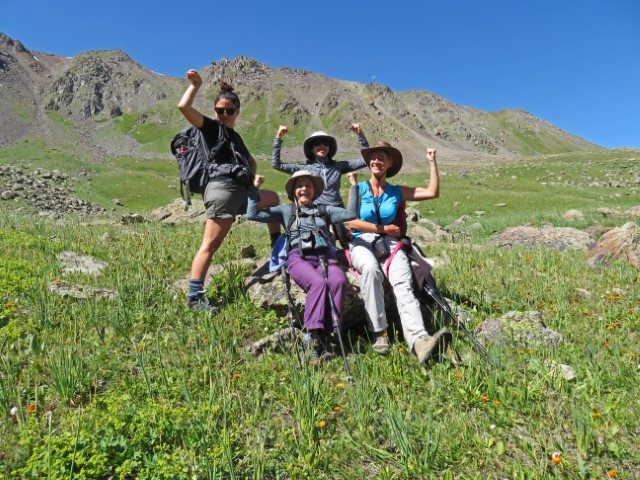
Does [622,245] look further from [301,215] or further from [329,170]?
[301,215]

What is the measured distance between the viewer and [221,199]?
512cm

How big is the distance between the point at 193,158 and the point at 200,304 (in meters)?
2.11

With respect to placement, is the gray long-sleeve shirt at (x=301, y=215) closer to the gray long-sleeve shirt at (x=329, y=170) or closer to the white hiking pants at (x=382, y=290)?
the white hiking pants at (x=382, y=290)

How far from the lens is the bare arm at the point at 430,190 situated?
5.88 m

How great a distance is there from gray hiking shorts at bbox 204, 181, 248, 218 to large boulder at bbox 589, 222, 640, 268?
30.4ft

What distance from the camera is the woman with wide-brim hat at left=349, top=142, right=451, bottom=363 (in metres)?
4.43

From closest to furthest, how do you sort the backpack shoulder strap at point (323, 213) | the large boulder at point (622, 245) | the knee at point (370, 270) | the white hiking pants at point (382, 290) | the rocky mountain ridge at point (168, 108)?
the white hiking pants at point (382, 290) → the knee at point (370, 270) → the backpack shoulder strap at point (323, 213) → the large boulder at point (622, 245) → the rocky mountain ridge at point (168, 108)

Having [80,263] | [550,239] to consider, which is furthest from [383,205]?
[550,239]

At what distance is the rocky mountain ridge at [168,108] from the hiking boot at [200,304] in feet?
359

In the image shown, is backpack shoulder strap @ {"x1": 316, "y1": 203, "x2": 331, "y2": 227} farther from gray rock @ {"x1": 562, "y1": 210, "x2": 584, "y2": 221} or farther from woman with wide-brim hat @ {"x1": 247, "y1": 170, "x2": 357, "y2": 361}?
gray rock @ {"x1": 562, "y1": 210, "x2": 584, "y2": 221}

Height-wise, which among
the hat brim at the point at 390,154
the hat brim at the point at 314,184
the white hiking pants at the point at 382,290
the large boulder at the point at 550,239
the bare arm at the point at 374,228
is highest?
the hat brim at the point at 390,154

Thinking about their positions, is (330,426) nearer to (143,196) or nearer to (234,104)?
(234,104)

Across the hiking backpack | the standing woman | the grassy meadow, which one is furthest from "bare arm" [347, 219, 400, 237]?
the hiking backpack

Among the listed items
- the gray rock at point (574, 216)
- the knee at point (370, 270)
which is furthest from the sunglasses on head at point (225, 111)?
the gray rock at point (574, 216)
